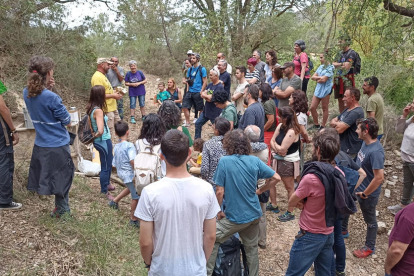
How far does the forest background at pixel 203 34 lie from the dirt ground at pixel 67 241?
291 cm

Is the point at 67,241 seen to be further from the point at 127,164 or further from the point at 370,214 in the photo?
the point at 370,214

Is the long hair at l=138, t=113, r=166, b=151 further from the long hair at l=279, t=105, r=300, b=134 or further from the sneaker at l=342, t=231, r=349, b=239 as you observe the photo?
the sneaker at l=342, t=231, r=349, b=239

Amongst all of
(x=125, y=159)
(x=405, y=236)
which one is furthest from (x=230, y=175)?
(x=125, y=159)

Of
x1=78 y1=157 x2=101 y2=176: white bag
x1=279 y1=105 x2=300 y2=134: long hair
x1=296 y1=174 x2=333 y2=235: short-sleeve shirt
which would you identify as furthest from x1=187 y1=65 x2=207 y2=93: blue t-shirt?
x1=296 y1=174 x2=333 y2=235: short-sleeve shirt

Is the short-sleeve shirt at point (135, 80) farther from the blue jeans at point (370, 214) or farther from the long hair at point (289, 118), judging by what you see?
the blue jeans at point (370, 214)

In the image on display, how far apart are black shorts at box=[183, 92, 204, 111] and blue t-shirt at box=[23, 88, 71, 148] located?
15.0 ft

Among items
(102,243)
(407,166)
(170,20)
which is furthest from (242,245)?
(170,20)

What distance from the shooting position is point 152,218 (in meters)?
2.06

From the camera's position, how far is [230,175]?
10.4 ft

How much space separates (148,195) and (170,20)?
45.0 feet

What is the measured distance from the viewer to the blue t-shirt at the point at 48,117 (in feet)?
11.2

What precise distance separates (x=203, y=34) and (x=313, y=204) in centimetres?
1146

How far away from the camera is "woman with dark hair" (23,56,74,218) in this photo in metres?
3.39

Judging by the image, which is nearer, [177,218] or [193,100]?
[177,218]
